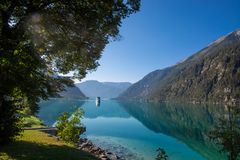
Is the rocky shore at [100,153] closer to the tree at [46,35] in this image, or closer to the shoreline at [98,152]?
the shoreline at [98,152]

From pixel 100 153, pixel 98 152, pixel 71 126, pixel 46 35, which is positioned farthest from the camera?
pixel 98 152

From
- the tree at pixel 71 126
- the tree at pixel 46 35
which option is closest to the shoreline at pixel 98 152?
the tree at pixel 71 126

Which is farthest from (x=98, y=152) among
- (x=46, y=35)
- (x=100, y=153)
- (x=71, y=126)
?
(x=46, y=35)

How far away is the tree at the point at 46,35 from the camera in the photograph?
601 inches

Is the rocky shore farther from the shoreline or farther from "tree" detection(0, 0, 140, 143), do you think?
"tree" detection(0, 0, 140, 143)

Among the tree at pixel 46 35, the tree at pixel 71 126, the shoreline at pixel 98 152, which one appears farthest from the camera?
the shoreline at pixel 98 152

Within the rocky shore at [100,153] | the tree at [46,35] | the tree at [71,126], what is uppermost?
the tree at [46,35]

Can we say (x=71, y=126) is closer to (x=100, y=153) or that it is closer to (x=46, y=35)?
(x=100, y=153)

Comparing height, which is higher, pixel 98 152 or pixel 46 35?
pixel 46 35

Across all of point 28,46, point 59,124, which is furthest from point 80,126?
point 28,46

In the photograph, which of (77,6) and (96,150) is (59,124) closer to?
(96,150)

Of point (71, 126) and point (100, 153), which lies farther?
point (100, 153)

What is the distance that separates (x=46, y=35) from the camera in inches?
712

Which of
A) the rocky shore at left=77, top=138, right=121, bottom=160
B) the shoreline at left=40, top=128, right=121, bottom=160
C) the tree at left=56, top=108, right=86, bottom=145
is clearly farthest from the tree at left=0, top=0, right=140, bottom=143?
the rocky shore at left=77, top=138, right=121, bottom=160
